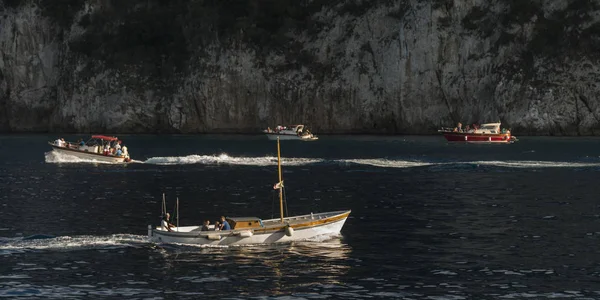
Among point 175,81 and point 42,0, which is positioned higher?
A: point 42,0

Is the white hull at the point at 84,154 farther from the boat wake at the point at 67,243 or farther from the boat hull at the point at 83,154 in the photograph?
the boat wake at the point at 67,243

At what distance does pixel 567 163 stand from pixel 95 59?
Result: 111857 millimetres

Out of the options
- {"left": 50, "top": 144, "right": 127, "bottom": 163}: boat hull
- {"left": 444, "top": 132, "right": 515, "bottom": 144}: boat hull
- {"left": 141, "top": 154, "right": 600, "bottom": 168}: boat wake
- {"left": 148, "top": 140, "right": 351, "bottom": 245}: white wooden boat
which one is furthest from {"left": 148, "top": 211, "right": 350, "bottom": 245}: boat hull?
{"left": 444, "top": 132, "right": 515, "bottom": 144}: boat hull

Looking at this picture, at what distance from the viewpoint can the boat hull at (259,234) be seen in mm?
46438

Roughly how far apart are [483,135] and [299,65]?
42.5 m

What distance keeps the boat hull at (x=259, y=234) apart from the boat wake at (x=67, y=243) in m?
1.36

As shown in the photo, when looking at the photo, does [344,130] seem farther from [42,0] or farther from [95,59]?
[42,0]

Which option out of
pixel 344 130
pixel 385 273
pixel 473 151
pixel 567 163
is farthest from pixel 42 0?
pixel 385 273

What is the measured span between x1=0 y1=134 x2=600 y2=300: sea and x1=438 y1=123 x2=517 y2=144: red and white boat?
33.9 m

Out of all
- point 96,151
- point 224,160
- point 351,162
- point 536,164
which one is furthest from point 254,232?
point 96,151

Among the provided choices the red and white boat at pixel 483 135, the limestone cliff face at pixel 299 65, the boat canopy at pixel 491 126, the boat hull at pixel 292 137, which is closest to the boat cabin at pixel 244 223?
the red and white boat at pixel 483 135

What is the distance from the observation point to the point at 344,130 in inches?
6673

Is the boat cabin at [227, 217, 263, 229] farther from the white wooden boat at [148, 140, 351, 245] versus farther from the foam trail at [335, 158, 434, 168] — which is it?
the foam trail at [335, 158, 434, 168]

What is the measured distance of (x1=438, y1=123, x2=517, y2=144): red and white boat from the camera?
455 ft
